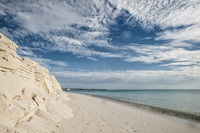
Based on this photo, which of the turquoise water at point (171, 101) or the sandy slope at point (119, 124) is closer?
the sandy slope at point (119, 124)

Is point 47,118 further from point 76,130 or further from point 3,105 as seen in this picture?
point 3,105

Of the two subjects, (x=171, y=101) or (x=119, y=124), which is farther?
(x=171, y=101)

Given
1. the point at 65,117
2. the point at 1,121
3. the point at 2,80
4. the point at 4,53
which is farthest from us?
the point at 65,117

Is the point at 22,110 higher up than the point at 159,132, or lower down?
higher up

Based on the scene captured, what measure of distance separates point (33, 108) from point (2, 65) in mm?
3092

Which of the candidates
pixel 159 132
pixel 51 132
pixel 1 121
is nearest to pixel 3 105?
pixel 1 121

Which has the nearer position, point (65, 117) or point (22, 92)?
point (22, 92)

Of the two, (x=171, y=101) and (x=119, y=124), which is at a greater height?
(x=119, y=124)

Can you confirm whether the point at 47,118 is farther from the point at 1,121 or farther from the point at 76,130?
the point at 1,121

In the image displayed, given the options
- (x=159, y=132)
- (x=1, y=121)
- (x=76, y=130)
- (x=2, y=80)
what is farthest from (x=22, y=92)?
(x=159, y=132)

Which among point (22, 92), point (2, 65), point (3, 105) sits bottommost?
point (3, 105)

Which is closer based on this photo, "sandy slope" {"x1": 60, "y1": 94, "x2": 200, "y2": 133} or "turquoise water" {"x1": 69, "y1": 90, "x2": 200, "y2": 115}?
"sandy slope" {"x1": 60, "y1": 94, "x2": 200, "y2": 133}

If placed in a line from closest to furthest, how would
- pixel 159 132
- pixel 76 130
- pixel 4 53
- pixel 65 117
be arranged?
1. pixel 4 53
2. pixel 76 130
3. pixel 159 132
4. pixel 65 117

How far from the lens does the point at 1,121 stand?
4.56 meters
